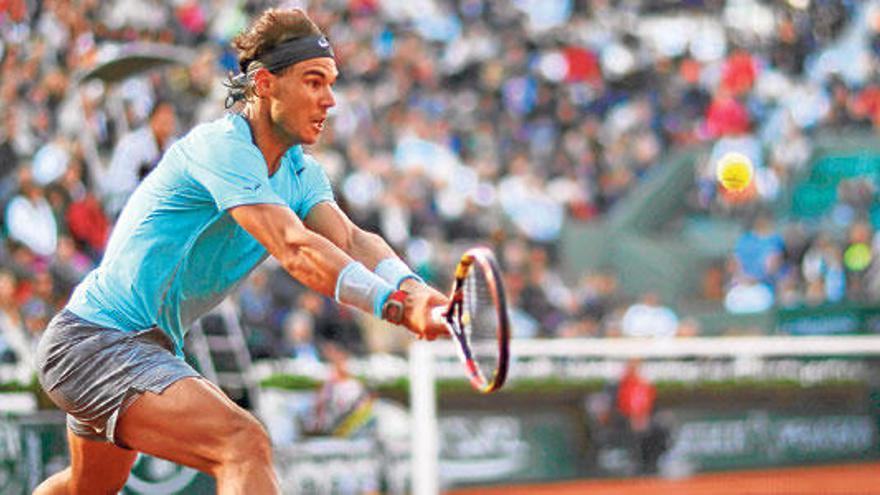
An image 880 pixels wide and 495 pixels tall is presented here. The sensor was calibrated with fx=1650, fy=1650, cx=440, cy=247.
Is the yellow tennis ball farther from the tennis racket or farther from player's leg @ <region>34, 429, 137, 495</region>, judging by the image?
the tennis racket

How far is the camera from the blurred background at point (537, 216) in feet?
38.0

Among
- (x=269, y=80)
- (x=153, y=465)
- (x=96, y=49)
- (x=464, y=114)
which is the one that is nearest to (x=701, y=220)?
(x=464, y=114)

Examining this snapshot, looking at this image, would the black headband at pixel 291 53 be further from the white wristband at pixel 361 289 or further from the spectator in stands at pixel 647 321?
the spectator in stands at pixel 647 321

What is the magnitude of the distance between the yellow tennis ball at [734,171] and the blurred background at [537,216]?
135 millimetres

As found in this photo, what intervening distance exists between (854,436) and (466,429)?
3593mm

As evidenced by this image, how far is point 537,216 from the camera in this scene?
18.7 m

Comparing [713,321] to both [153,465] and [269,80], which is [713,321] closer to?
[153,465]

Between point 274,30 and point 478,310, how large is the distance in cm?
118

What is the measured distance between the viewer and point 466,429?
13422mm

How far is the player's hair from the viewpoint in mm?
5562

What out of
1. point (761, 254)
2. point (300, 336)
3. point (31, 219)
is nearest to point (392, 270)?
point (31, 219)

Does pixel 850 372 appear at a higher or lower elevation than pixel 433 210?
lower

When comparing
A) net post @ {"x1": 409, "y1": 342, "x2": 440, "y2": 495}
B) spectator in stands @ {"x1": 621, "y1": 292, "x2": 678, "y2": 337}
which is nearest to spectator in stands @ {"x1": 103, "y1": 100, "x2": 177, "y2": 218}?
net post @ {"x1": 409, "y1": 342, "x2": 440, "y2": 495}

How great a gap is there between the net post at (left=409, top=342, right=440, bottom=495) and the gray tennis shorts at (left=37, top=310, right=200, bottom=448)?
5441mm
